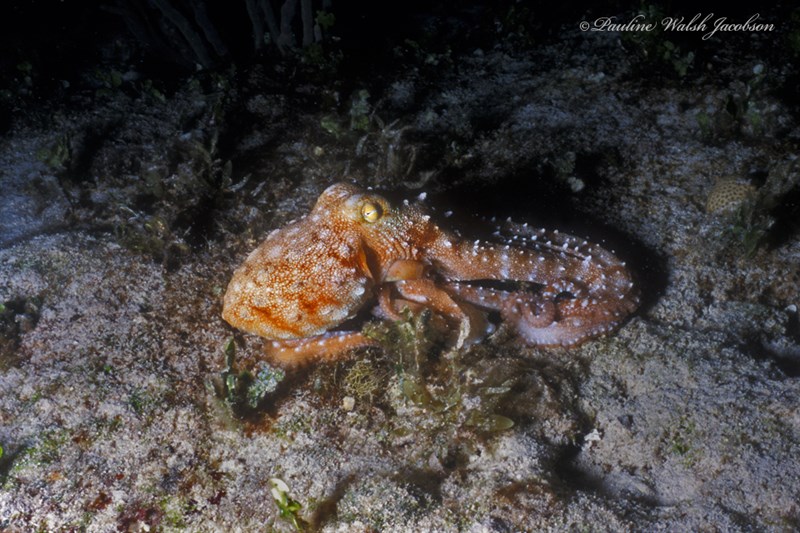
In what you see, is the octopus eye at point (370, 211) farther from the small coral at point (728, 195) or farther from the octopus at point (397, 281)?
the small coral at point (728, 195)

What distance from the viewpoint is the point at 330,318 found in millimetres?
3812

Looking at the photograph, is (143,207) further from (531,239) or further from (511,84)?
(511,84)

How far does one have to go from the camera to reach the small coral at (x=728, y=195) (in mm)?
5031

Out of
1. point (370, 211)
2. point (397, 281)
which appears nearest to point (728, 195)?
point (397, 281)

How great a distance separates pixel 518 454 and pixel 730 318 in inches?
97.5

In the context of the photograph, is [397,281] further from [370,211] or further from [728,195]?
[728,195]

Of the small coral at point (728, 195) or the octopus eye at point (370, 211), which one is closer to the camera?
the octopus eye at point (370, 211)

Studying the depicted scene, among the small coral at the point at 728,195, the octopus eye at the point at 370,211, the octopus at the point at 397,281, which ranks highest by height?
the octopus eye at the point at 370,211

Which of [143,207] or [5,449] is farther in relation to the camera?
[143,207]

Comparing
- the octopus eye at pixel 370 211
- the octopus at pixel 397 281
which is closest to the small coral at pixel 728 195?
the octopus at pixel 397 281

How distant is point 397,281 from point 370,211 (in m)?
0.64

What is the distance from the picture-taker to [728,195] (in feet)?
16.7

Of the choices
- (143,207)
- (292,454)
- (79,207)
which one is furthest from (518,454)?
(79,207)

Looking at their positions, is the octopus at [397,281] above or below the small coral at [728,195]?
above
